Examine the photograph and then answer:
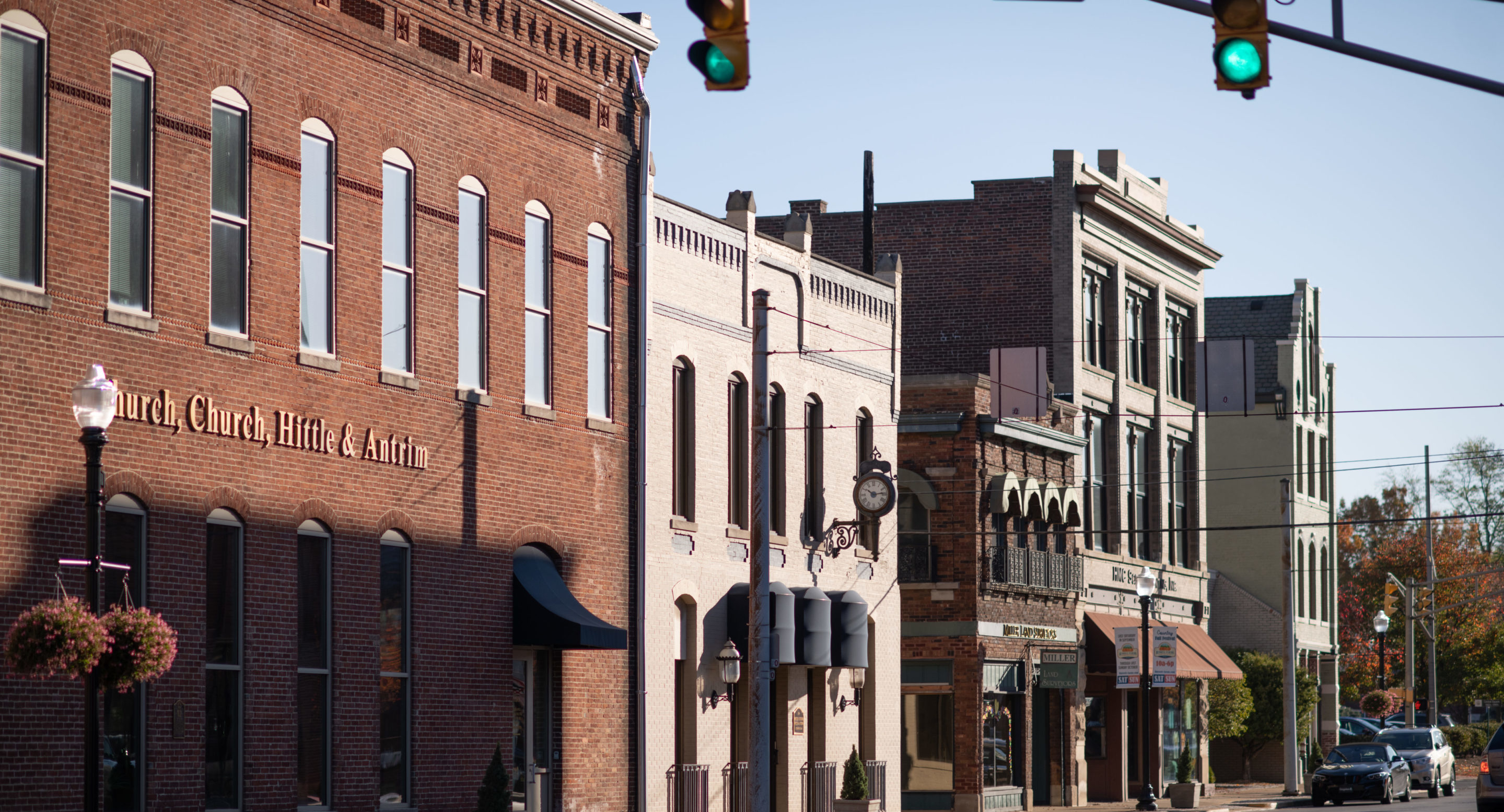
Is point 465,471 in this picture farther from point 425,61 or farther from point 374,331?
point 425,61

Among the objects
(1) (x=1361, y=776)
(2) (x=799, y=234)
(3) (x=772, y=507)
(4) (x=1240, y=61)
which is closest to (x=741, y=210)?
(2) (x=799, y=234)

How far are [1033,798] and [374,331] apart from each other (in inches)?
990

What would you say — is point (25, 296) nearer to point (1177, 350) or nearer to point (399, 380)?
point (399, 380)

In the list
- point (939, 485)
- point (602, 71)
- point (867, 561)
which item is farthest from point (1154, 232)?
point (602, 71)

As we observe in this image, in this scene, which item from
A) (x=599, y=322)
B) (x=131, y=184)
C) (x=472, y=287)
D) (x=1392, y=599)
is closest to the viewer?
(x=131, y=184)

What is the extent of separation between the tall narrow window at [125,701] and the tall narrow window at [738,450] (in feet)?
41.7

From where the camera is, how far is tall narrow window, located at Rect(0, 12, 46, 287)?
1736 cm

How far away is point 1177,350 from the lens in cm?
5422

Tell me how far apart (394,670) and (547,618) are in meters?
2.58

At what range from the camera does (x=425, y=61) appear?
23312 millimetres

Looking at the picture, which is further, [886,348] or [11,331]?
[886,348]

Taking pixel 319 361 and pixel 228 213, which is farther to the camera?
pixel 319 361

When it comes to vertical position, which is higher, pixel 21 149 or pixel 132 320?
pixel 21 149

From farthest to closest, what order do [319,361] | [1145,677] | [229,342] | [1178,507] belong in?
[1178,507] < [1145,677] < [319,361] < [229,342]
